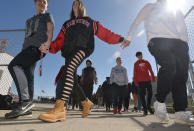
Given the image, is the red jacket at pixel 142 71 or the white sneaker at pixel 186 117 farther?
the red jacket at pixel 142 71

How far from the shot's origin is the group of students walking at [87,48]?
6.52 ft

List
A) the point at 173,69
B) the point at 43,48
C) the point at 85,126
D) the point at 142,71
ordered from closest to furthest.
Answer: the point at 85,126
the point at 173,69
the point at 43,48
the point at 142,71

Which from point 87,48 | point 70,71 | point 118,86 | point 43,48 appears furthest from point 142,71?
point 43,48

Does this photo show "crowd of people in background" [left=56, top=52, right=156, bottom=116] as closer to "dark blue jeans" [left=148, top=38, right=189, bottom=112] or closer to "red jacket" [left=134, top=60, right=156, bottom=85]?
"red jacket" [left=134, top=60, right=156, bottom=85]

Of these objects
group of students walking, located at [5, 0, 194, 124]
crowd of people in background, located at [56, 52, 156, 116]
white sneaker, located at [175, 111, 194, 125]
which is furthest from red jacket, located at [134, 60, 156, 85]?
white sneaker, located at [175, 111, 194, 125]

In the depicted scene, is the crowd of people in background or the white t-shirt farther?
the crowd of people in background

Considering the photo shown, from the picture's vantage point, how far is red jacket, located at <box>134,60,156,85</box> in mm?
4203

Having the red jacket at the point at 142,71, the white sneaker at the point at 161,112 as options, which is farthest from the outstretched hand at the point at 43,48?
the red jacket at the point at 142,71

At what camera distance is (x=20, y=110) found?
2.07m

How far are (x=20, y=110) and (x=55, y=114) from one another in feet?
2.21

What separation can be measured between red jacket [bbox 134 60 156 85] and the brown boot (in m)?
2.94

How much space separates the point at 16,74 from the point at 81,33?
116cm

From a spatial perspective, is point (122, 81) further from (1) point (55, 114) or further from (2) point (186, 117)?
(1) point (55, 114)

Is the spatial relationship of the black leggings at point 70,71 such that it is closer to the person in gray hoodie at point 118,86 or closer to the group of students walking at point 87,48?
the group of students walking at point 87,48
